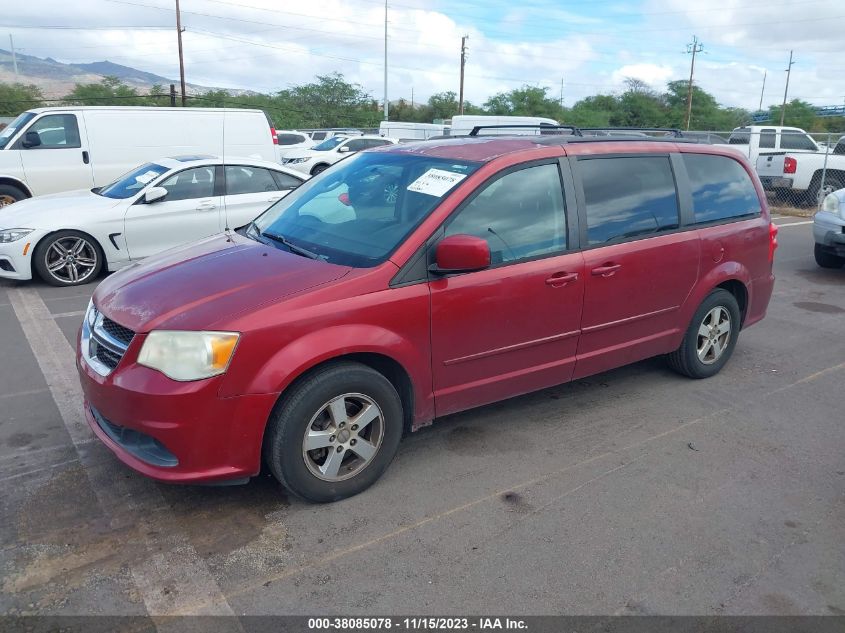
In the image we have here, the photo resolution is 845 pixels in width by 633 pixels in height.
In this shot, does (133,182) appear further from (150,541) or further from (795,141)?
(795,141)

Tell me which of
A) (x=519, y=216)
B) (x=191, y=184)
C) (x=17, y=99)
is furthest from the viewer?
(x=17, y=99)

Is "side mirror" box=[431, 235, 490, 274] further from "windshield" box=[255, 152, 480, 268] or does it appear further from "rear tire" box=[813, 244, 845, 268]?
"rear tire" box=[813, 244, 845, 268]

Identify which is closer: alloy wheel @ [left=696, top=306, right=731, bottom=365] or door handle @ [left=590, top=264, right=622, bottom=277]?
door handle @ [left=590, top=264, right=622, bottom=277]

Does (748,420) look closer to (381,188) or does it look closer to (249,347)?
(381,188)

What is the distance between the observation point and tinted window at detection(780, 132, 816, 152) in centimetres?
2136

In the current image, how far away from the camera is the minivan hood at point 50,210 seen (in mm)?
7855

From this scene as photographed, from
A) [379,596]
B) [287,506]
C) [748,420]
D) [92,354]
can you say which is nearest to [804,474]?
[748,420]

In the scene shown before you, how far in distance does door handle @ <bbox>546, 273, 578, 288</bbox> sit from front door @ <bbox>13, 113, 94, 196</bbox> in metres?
10.0

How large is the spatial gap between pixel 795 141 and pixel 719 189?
19217 millimetres

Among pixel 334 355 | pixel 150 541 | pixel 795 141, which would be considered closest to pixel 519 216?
pixel 334 355

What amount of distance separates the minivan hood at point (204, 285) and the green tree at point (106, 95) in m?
40.3

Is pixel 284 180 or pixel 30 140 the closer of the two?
pixel 284 180

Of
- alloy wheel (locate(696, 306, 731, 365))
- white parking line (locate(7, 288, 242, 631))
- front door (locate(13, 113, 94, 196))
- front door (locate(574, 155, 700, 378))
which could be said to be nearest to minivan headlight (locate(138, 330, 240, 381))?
white parking line (locate(7, 288, 242, 631))

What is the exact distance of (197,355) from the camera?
3.13 metres
